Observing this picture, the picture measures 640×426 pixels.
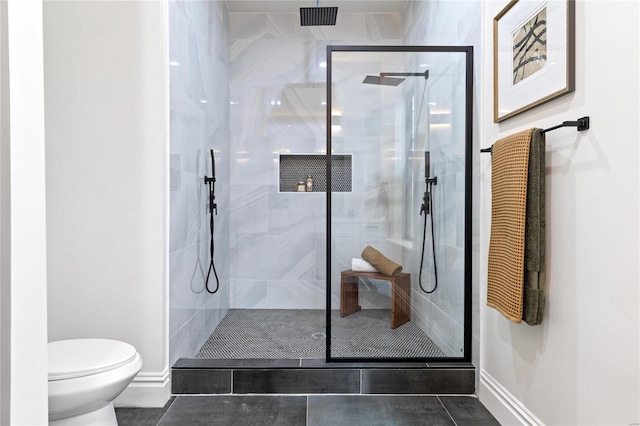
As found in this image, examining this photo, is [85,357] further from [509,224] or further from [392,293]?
[509,224]

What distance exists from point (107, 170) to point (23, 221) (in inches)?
40.3

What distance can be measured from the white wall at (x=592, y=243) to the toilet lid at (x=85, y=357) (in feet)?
5.59

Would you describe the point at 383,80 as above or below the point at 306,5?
below

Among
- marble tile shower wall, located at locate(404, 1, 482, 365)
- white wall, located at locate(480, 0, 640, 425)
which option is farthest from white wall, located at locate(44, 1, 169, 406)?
white wall, located at locate(480, 0, 640, 425)

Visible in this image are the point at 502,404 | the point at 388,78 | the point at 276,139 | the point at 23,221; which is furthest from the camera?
the point at 276,139

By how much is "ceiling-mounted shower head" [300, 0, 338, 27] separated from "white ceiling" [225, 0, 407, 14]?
1.64 feet

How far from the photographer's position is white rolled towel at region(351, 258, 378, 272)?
235cm

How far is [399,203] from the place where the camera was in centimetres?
231

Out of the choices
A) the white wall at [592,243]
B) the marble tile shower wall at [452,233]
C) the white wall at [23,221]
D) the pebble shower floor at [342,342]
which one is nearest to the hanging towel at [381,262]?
the marble tile shower wall at [452,233]

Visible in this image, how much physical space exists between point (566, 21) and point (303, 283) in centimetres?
277

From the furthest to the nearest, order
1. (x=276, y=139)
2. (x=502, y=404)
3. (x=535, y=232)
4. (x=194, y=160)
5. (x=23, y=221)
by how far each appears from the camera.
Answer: (x=276, y=139), (x=194, y=160), (x=502, y=404), (x=535, y=232), (x=23, y=221)

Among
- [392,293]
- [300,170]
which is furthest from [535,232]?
[300,170]

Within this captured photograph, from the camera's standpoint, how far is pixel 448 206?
2.33 metres

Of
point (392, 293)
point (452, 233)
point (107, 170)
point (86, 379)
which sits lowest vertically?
point (86, 379)
